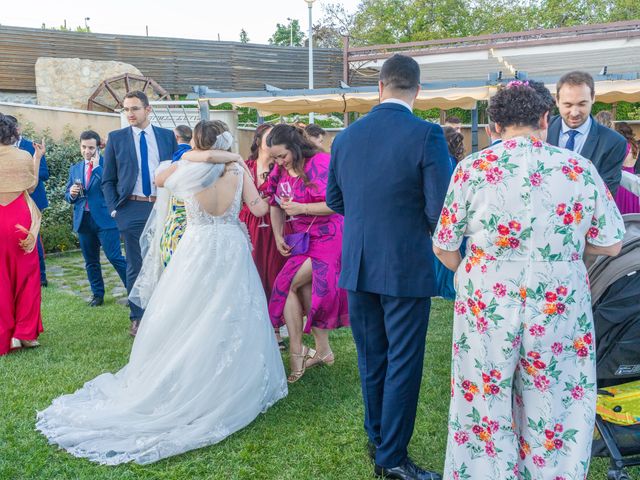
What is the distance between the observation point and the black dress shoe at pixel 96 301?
749cm

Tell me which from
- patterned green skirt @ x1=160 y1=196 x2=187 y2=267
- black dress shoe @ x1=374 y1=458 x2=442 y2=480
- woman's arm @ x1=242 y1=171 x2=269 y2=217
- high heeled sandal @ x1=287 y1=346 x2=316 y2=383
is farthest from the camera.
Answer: patterned green skirt @ x1=160 y1=196 x2=187 y2=267

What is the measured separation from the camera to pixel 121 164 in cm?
604

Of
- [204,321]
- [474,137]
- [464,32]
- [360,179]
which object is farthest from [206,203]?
[464,32]

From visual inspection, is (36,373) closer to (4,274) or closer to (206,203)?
(4,274)

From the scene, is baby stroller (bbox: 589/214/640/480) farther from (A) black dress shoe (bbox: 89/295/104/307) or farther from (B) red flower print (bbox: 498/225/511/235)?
(A) black dress shoe (bbox: 89/295/104/307)

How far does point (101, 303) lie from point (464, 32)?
23526 mm

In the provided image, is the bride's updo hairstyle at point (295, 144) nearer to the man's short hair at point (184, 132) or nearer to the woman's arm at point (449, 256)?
the woman's arm at point (449, 256)

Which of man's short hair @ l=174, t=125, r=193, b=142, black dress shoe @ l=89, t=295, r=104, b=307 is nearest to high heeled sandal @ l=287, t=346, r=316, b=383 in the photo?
man's short hair @ l=174, t=125, r=193, b=142

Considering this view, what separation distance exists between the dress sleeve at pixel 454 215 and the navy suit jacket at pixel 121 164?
4055 millimetres

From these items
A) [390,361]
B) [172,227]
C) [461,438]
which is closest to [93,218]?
[172,227]

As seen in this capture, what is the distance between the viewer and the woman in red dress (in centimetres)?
559

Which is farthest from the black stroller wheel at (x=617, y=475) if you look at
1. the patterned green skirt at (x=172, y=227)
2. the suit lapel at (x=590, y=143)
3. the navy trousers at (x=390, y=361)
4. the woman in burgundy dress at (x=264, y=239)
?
the patterned green skirt at (x=172, y=227)

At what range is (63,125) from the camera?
44.5 ft

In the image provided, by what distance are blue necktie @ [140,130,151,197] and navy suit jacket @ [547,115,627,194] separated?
3.91 meters
